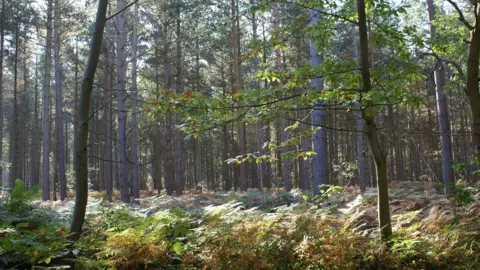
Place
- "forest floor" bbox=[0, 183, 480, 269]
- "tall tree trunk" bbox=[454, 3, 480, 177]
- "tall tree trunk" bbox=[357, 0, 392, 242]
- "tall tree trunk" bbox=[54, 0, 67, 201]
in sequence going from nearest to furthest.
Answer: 1. "tall tree trunk" bbox=[454, 3, 480, 177]
2. "forest floor" bbox=[0, 183, 480, 269]
3. "tall tree trunk" bbox=[357, 0, 392, 242]
4. "tall tree trunk" bbox=[54, 0, 67, 201]

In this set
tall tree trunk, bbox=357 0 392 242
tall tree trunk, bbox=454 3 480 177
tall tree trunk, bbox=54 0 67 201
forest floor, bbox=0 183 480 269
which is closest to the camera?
tall tree trunk, bbox=454 3 480 177

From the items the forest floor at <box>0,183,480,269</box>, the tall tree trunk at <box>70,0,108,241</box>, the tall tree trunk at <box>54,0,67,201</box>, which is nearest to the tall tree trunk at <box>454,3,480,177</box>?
the forest floor at <box>0,183,480,269</box>

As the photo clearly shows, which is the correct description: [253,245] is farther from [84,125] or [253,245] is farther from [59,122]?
[59,122]

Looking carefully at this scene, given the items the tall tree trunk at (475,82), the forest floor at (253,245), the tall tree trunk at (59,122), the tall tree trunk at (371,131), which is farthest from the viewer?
the tall tree trunk at (59,122)

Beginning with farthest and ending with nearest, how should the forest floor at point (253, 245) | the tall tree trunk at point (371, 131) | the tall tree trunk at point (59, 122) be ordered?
the tall tree trunk at point (59, 122) < the tall tree trunk at point (371, 131) < the forest floor at point (253, 245)

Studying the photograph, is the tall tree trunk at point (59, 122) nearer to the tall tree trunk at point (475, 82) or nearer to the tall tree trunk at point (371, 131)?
the tall tree trunk at point (371, 131)

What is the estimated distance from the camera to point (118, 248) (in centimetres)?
450

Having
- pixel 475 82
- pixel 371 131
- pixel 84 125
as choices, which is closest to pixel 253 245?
pixel 371 131

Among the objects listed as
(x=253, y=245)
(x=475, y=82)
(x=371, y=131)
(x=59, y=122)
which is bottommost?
(x=253, y=245)

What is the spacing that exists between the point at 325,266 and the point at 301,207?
1.67m

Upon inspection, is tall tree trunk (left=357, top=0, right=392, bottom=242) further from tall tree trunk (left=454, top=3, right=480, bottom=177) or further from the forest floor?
tall tree trunk (left=454, top=3, right=480, bottom=177)

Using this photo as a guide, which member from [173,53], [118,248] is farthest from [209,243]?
[173,53]

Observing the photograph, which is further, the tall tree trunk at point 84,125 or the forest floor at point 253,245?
the forest floor at point 253,245

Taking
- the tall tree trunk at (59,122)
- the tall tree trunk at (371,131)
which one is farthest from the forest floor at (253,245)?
the tall tree trunk at (59,122)
